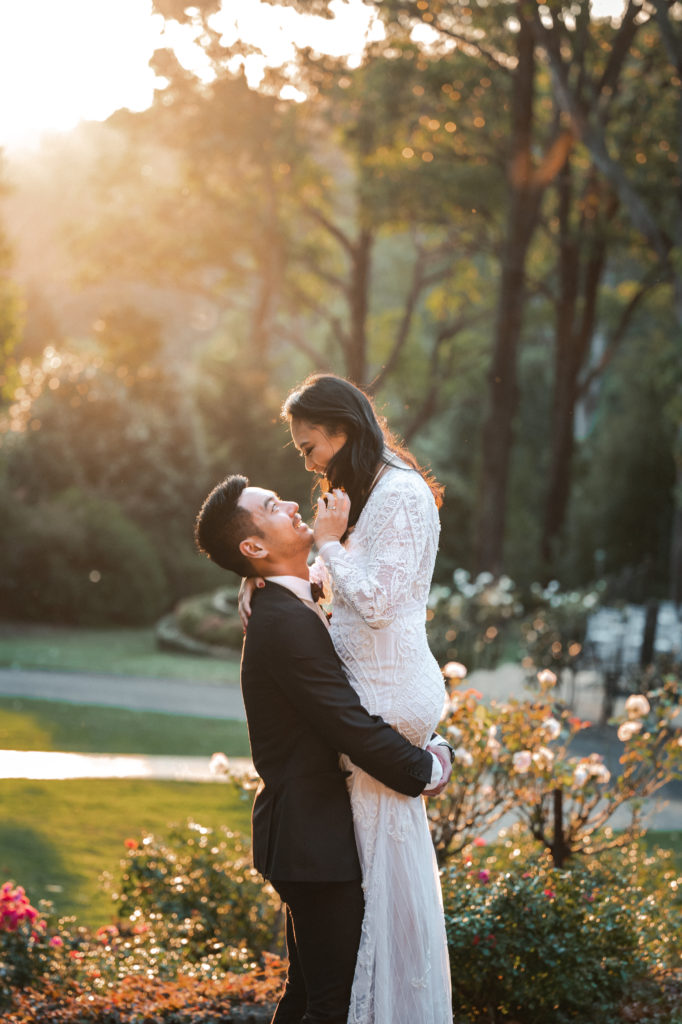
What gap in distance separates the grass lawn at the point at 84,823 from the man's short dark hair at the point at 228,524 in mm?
3592

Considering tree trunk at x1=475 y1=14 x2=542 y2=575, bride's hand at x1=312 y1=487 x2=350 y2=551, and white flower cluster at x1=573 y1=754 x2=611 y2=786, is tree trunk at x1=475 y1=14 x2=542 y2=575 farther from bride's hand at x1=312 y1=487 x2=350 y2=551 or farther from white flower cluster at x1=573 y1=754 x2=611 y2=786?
bride's hand at x1=312 y1=487 x2=350 y2=551

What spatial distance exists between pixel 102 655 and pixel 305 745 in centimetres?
1288

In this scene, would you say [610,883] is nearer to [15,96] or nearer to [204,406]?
[15,96]

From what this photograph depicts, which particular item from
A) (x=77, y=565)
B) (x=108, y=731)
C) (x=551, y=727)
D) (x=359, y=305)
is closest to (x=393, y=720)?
(x=551, y=727)

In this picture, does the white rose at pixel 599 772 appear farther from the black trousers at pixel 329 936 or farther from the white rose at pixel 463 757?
the black trousers at pixel 329 936

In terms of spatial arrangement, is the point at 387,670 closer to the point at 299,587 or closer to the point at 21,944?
the point at 299,587

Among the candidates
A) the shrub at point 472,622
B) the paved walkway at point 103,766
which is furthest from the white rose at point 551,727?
the shrub at point 472,622

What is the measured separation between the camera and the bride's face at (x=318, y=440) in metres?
3.04

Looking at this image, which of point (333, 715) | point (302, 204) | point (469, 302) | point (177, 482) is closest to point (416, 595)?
point (333, 715)

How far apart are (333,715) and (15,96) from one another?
13.5 metres

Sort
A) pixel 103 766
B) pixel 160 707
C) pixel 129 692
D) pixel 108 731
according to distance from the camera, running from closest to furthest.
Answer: pixel 103 766
pixel 108 731
pixel 160 707
pixel 129 692

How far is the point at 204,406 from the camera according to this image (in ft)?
77.1

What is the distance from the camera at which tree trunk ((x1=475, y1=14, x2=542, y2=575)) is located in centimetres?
1806

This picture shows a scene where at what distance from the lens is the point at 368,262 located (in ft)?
87.5
